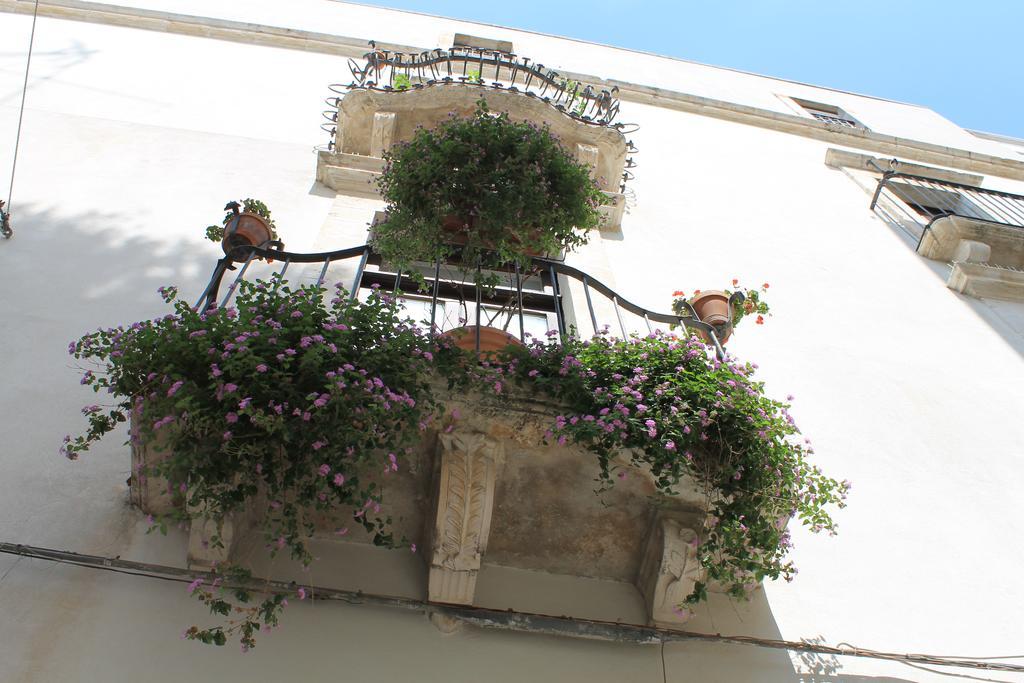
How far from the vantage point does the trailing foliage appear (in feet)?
10.9

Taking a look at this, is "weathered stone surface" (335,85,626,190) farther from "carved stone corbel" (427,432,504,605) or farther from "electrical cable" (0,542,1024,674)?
"electrical cable" (0,542,1024,674)

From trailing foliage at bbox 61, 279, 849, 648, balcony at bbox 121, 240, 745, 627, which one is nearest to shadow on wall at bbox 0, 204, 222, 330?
balcony at bbox 121, 240, 745, 627

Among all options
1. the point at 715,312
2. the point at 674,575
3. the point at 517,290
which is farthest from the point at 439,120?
the point at 674,575

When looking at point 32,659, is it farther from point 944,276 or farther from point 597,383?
point 944,276

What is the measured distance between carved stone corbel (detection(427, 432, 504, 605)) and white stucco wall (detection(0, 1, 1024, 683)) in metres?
0.25

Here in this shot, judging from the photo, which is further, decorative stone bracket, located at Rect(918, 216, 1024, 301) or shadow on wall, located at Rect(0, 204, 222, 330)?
decorative stone bracket, located at Rect(918, 216, 1024, 301)

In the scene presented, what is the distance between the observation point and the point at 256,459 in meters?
3.37

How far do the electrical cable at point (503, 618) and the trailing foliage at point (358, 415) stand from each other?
23cm

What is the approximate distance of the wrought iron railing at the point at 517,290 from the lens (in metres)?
5.14

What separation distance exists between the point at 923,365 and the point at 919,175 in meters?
5.62

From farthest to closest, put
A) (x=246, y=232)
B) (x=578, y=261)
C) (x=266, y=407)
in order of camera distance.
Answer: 1. (x=578, y=261)
2. (x=246, y=232)
3. (x=266, y=407)

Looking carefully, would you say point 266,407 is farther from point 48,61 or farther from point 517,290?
point 48,61

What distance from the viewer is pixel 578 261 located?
282 inches

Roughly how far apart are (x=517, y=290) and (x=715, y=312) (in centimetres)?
134
